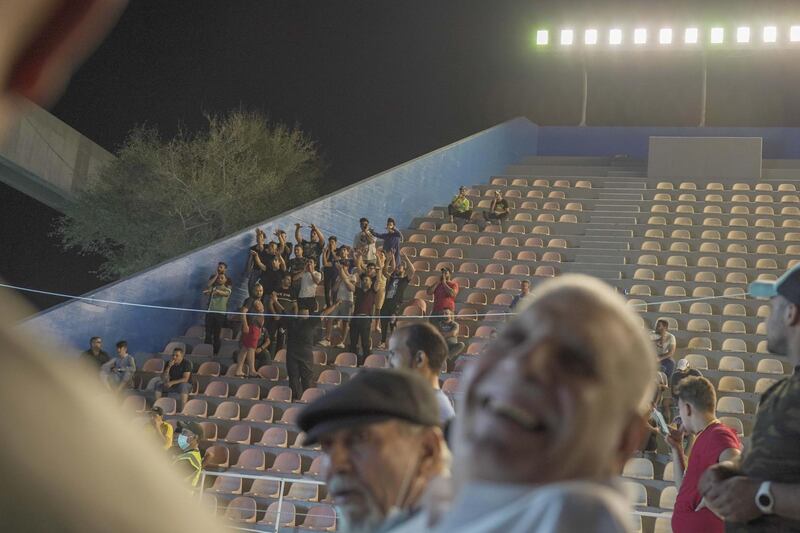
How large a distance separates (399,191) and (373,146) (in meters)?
7.06

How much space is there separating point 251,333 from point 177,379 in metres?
0.89

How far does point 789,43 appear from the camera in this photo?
845 inches

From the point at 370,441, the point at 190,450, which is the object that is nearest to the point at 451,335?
the point at 190,450

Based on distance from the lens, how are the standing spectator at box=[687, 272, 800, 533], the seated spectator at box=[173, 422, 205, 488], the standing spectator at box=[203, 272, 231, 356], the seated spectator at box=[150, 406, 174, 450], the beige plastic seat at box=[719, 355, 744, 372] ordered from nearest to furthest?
the standing spectator at box=[687, 272, 800, 533] < the seated spectator at box=[173, 422, 205, 488] < the seated spectator at box=[150, 406, 174, 450] < the beige plastic seat at box=[719, 355, 744, 372] < the standing spectator at box=[203, 272, 231, 356]

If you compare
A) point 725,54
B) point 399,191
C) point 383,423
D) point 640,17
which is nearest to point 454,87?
point 640,17

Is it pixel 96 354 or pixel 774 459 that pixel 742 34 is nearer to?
pixel 96 354

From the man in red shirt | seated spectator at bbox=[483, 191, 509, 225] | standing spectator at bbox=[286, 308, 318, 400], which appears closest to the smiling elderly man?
the man in red shirt

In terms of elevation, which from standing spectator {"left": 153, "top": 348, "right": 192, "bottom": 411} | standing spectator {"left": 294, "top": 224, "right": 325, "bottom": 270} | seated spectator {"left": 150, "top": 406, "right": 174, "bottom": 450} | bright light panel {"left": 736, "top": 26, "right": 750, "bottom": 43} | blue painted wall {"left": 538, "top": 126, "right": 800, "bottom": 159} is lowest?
seated spectator {"left": 150, "top": 406, "right": 174, "bottom": 450}

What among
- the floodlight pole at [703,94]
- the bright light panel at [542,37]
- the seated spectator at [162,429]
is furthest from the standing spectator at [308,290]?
the bright light panel at [542,37]

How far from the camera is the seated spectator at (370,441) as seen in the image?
5.52 ft

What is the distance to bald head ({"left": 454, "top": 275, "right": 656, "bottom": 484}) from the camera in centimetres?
86

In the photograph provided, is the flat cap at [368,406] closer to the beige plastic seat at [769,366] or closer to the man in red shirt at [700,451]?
the man in red shirt at [700,451]

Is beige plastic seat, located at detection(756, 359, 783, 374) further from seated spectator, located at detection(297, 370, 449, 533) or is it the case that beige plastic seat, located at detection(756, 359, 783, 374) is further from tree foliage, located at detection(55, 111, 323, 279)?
tree foliage, located at detection(55, 111, 323, 279)

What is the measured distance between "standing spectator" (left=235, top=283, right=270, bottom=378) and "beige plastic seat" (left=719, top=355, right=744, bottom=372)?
15.6 ft
